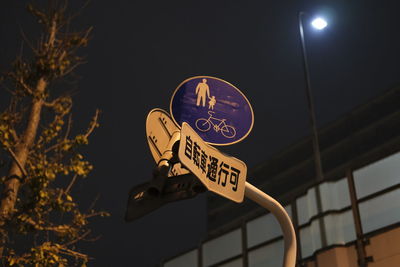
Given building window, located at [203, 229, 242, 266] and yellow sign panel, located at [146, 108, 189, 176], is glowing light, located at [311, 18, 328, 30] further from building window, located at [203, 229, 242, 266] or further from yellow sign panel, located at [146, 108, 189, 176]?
yellow sign panel, located at [146, 108, 189, 176]

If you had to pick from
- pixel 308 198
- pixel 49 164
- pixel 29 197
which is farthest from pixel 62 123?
pixel 308 198

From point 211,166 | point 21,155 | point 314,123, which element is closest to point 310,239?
point 314,123

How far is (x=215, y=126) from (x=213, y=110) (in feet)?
0.52

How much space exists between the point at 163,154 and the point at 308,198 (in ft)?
39.0

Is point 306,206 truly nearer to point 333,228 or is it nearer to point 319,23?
point 333,228

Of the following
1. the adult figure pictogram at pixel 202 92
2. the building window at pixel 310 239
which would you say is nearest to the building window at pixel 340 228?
the building window at pixel 310 239

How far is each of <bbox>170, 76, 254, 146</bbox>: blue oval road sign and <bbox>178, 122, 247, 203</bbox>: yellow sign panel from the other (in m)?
0.52

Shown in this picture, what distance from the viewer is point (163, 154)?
171 inches

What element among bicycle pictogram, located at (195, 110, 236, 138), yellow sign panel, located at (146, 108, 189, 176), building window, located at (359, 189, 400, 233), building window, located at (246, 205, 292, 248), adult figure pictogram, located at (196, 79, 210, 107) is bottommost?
yellow sign panel, located at (146, 108, 189, 176)

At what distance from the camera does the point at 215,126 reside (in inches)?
191

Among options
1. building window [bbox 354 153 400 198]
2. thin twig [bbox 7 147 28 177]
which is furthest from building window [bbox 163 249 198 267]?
thin twig [bbox 7 147 28 177]

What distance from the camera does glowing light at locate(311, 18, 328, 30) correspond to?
70.6 feet

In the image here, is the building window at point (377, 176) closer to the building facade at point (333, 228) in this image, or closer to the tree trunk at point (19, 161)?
the building facade at point (333, 228)

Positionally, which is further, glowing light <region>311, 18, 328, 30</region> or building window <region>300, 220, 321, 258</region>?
glowing light <region>311, 18, 328, 30</region>
